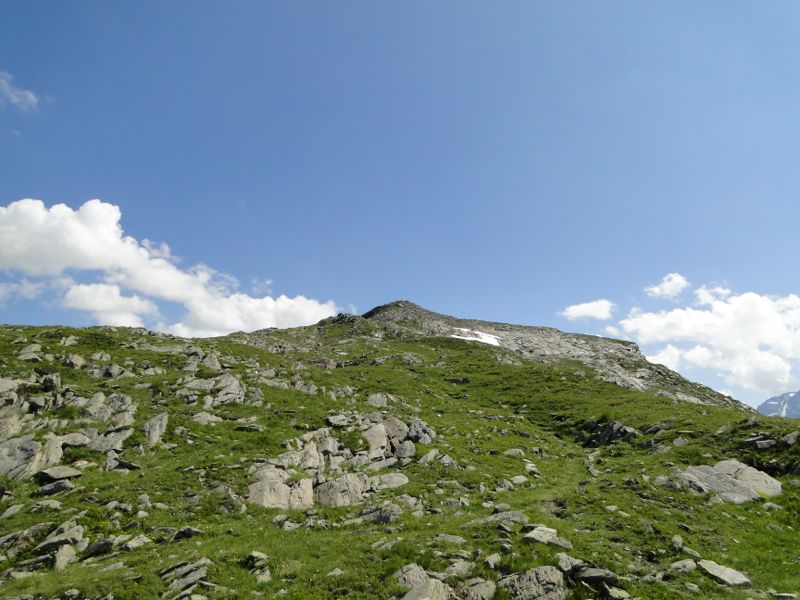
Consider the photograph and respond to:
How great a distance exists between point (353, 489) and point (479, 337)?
93.0 m

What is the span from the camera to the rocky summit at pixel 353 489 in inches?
664

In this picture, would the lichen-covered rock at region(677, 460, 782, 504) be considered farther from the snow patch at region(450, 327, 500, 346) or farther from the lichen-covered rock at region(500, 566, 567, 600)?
the snow patch at region(450, 327, 500, 346)

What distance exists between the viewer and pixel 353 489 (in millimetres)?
27406

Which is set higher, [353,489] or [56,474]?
[56,474]

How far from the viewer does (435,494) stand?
2709 cm

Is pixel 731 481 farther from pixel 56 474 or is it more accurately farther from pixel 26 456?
pixel 26 456

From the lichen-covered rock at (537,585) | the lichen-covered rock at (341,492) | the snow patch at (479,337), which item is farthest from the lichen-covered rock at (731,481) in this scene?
the snow patch at (479,337)

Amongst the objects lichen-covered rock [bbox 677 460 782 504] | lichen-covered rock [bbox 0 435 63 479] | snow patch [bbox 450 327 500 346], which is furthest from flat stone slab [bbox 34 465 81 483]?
snow patch [bbox 450 327 500 346]

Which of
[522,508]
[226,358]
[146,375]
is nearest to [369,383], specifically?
[226,358]

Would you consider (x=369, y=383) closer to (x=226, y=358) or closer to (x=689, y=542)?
(x=226, y=358)

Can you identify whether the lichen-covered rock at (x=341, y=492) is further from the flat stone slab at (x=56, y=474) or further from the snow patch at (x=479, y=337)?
the snow patch at (x=479, y=337)

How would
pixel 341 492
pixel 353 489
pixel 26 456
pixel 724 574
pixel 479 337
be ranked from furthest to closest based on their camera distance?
pixel 479 337 < pixel 353 489 < pixel 341 492 < pixel 26 456 < pixel 724 574

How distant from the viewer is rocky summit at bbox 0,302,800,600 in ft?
55.4

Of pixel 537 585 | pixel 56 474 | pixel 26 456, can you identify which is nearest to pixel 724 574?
pixel 537 585
